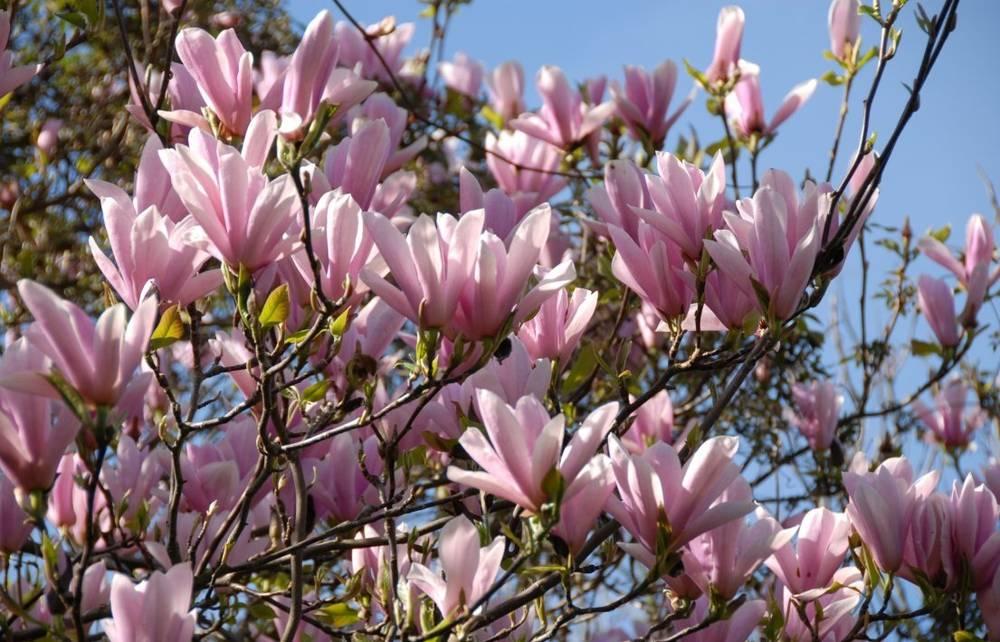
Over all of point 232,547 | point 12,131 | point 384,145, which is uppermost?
point 12,131

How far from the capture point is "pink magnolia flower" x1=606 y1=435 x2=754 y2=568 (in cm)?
118

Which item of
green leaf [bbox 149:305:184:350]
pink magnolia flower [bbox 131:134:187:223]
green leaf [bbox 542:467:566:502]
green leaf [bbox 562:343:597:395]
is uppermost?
pink magnolia flower [bbox 131:134:187:223]

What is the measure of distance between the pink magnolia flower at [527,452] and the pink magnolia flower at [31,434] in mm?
364

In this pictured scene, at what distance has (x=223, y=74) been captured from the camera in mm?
1522

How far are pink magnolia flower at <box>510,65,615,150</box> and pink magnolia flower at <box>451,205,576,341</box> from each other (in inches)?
54.5

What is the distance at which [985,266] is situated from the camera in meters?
2.60

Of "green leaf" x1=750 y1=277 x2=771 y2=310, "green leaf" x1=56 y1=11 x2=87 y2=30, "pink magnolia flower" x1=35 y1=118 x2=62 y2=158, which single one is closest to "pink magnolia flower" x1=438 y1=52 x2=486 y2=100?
"pink magnolia flower" x1=35 y1=118 x2=62 y2=158

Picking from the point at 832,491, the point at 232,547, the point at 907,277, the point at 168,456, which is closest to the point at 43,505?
the point at 232,547

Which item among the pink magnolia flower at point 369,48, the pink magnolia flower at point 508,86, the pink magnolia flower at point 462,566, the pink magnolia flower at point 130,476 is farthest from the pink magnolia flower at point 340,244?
the pink magnolia flower at point 508,86

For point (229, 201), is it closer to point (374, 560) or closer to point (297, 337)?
point (297, 337)

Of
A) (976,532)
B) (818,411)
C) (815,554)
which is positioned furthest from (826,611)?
(818,411)

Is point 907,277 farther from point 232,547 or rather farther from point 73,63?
point 73,63

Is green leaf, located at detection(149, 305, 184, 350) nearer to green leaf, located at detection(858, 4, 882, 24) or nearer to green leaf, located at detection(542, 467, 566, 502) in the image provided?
green leaf, located at detection(542, 467, 566, 502)

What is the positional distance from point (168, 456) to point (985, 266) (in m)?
1.76
